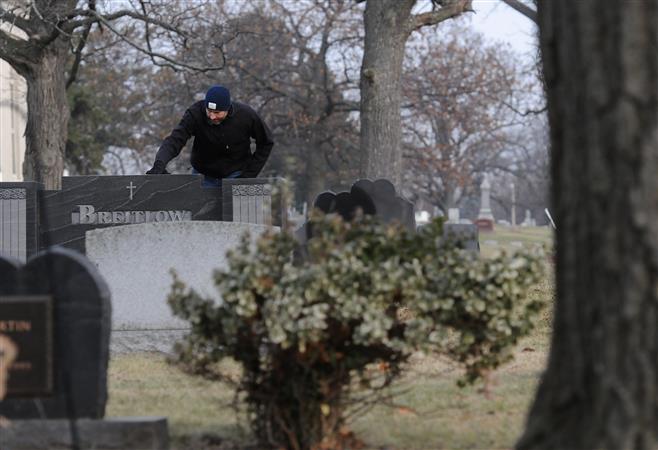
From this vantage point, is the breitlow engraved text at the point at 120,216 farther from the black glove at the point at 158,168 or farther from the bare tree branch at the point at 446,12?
the bare tree branch at the point at 446,12

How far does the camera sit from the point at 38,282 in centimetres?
640

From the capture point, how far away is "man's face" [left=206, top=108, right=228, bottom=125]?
13.0m

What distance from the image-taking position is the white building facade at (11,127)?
132 ft

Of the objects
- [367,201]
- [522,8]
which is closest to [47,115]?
[522,8]

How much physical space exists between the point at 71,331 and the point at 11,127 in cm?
3733

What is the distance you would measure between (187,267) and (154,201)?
359 centimetres

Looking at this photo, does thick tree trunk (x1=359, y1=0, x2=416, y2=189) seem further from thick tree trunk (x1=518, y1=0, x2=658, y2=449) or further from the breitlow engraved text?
thick tree trunk (x1=518, y1=0, x2=658, y2=449)

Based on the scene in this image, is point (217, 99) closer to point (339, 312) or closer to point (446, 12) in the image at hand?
point (339, 312)

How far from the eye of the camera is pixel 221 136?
43.8 feet

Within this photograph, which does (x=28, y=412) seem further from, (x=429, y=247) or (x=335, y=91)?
(x=335, y=91)

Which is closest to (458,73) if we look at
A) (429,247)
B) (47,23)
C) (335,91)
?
(335,91)

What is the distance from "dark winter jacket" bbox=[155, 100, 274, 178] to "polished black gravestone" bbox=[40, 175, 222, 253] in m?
0.33

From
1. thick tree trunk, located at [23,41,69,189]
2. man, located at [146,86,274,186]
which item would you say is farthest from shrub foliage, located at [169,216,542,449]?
thick tree trunk, located at [23,41,69,189]

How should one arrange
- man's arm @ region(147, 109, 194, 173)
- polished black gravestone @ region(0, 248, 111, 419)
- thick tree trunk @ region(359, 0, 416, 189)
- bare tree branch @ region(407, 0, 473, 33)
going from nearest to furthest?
polished black gravestone @ region(0, 248, 111, 419)
man's arm @ region(147, 109, 194, 173)
thick tree trunk @ region(359, 0, 416, 189)
bare tree branch @ region(407, 0, 473, 33)
